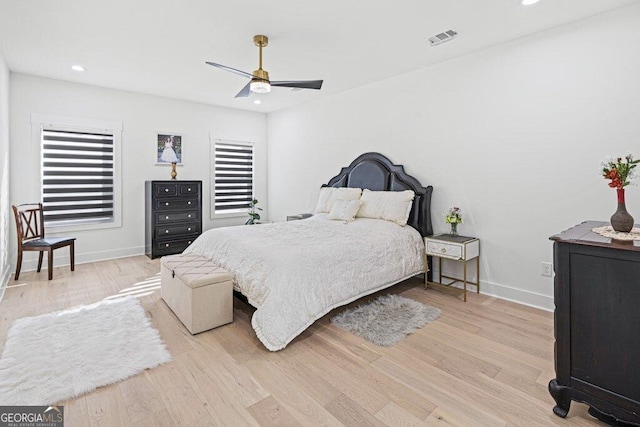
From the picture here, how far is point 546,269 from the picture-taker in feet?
10.6

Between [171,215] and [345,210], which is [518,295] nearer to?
[345,210]

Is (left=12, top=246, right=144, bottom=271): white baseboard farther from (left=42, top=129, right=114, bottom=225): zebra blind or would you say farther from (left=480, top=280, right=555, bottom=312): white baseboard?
(left=480, top=280, right=555, bottom=312): white baseboard

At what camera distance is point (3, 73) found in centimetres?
386

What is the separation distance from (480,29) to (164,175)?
516 centimetres

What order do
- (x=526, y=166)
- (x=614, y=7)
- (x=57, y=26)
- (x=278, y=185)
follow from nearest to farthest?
(x=614, y=7)
(x=57, y=26)
(x=526, y=166)
(x=278, y=185)

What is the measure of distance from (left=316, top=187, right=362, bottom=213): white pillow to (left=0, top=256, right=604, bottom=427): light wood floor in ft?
6.62

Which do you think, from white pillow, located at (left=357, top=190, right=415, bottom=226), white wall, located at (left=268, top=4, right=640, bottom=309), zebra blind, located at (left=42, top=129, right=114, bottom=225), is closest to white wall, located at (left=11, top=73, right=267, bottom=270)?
zebra blind, located at (left=42, top=129, right=114, bottom=225)

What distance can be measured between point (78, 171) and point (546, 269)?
633 cm

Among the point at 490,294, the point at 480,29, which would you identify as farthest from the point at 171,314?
the point at 480,29

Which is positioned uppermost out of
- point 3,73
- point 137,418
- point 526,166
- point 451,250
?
point 3,73

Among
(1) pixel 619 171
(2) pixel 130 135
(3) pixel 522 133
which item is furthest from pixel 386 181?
(2) pixel 130 135

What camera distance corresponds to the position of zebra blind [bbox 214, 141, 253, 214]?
646cm

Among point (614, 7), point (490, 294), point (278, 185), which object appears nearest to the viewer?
point (614, 7)

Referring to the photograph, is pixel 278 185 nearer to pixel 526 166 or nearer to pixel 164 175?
pixel 164 175
